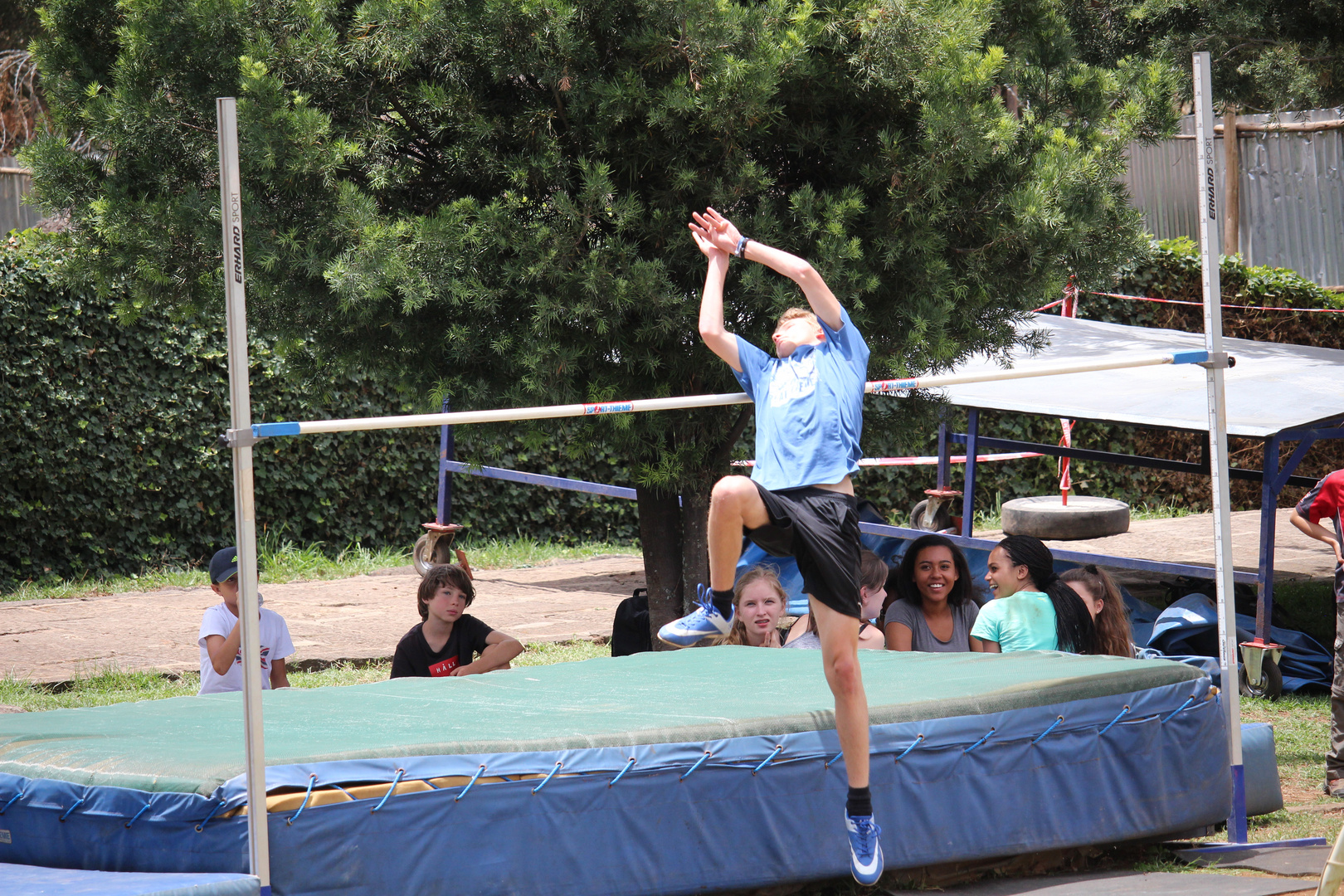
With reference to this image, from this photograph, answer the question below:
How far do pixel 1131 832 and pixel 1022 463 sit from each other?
964 cm

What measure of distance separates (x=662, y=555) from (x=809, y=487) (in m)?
2.93

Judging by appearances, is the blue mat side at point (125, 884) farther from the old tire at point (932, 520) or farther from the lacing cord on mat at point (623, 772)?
the old tire at point (932, 520)

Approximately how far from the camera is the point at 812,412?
412 cm

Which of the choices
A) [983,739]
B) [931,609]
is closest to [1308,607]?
[931,609]

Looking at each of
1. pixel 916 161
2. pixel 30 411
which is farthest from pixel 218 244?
pixel 30 411

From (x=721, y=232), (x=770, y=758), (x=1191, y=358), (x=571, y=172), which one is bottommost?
(x=770, y=758)

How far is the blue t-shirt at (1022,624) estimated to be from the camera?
18.9ft

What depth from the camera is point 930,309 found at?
19.2 feet

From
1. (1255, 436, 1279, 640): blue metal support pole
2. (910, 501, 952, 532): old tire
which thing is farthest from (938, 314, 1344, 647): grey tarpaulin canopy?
(910, 501, 952, 532): old tire

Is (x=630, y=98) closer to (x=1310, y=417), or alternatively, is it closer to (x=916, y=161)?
(x=916, y=161)

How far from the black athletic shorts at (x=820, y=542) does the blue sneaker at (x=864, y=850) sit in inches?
24.2

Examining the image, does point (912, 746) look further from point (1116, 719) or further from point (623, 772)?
point (623, 772)

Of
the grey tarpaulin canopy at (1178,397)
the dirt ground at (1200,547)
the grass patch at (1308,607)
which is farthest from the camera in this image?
the dirt ground at (1200,547)

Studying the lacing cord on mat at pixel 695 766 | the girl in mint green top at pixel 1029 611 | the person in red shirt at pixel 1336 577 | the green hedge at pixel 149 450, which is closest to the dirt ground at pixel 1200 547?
the person in red shirt at pixel 1336 577
